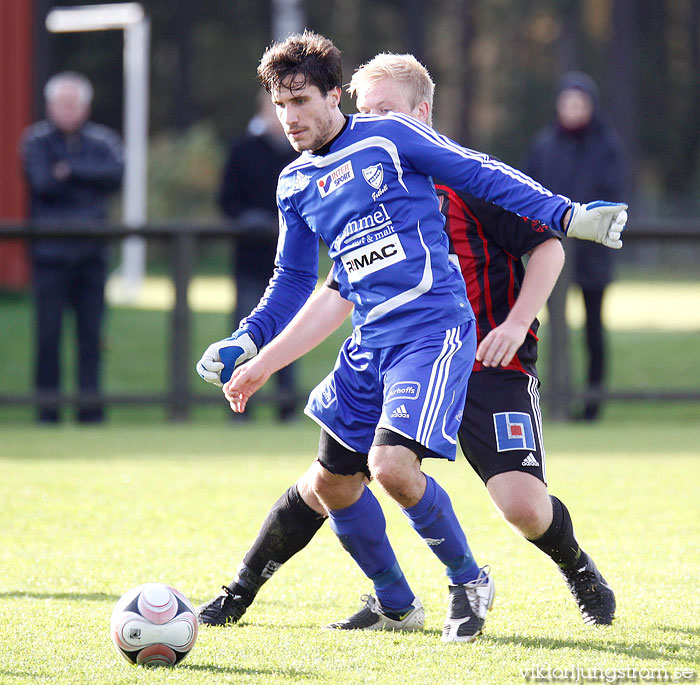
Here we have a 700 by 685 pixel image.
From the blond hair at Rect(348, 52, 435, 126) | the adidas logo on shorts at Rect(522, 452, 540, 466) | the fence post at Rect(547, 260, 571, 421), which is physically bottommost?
the fence post at Rect(547, 260, 571, 421)

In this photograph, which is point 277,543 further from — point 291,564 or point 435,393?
point 291,564

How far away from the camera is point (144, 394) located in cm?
1052

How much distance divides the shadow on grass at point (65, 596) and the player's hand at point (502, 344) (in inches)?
65.7

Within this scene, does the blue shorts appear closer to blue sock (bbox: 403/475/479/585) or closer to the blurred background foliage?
blue sock (bbox: 403/475/479/585)

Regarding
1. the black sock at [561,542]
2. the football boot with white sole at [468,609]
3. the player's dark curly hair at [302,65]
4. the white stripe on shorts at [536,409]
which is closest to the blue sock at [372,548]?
the football boot with white sole at [468,609]

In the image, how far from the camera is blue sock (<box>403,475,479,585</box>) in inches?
164

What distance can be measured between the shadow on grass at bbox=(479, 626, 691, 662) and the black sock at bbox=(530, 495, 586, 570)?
1.04 ft

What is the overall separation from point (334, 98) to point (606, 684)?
2042mm

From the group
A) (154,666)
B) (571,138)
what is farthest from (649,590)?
(571,138)

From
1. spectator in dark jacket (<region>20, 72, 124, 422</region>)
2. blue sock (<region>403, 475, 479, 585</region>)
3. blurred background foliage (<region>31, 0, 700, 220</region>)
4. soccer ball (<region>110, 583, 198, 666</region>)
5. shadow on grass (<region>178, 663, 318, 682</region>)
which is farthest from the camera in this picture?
blurred background foliage (<region>31, 0, 700, 220</region>)

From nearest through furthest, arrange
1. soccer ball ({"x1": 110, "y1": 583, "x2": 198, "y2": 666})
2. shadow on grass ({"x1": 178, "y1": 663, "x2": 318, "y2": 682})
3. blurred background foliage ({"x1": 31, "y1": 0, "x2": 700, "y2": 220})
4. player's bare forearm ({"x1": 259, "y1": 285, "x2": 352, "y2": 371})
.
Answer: shadow on grass ({"x1": 178, "y1": 663, "x2": 318, "y2": 682}), soccer ball ({"x1": 110, "y1": 583, "x2": 198, "y2": 666}), player's bare forearm ({"x1": 259, "y1": 285, "x2": 352, "y2": 371}), blurred background foliage ({"x1": 31, "y1": 0, "x2": 700, "y2": 220})

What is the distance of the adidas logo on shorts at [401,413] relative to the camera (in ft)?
12.9

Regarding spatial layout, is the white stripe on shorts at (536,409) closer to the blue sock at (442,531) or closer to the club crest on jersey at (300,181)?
the blue sock at (442,531)

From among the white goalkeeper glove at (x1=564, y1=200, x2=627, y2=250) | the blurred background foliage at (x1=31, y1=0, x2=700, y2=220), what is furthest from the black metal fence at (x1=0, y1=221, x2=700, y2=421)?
the blurred background foliage at (x1=31, y1=0, x2=700, y2=220)
